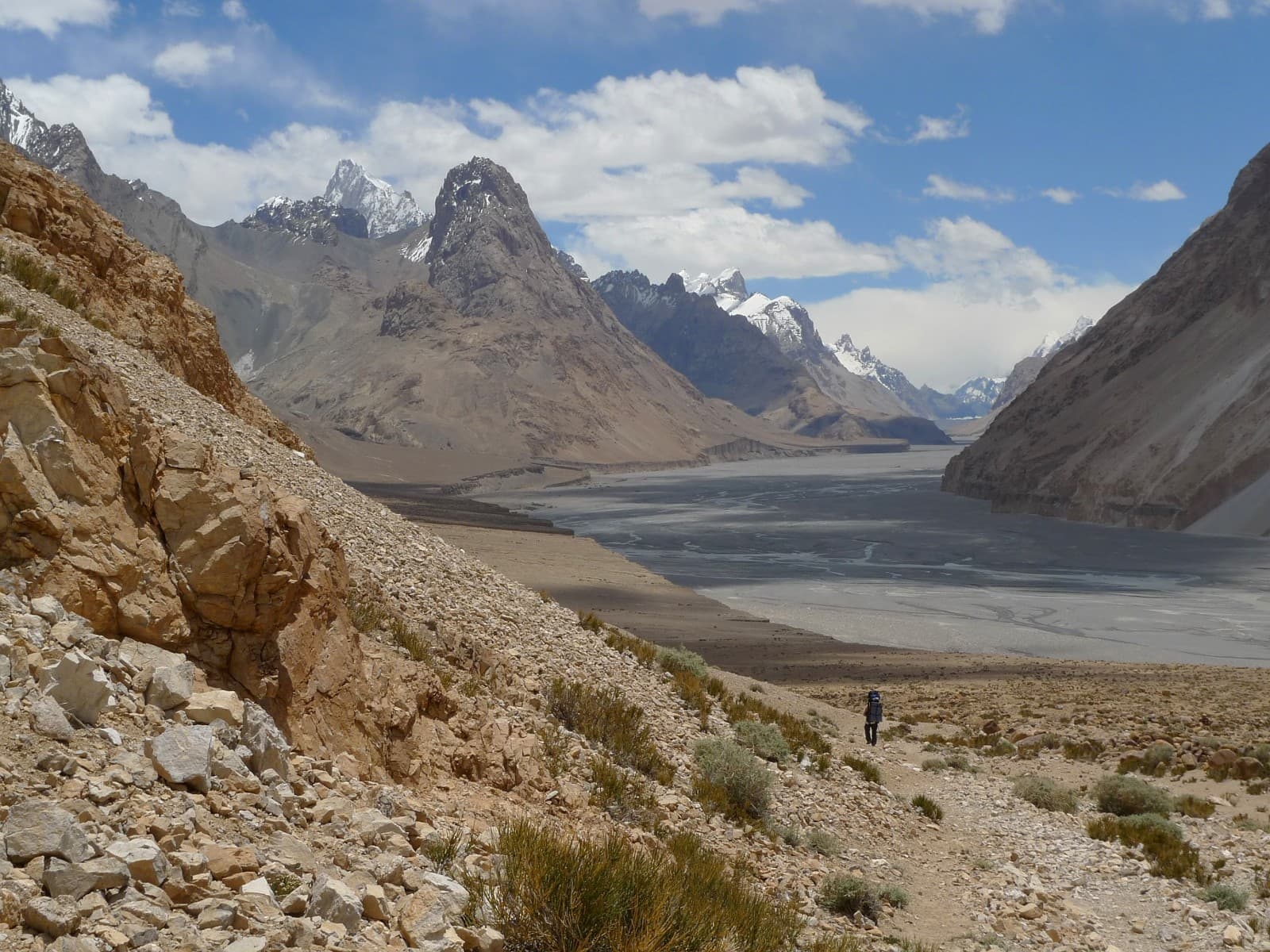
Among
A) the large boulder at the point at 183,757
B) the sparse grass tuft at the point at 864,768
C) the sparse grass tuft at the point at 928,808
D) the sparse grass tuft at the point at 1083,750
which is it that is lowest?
the sparse grass tuft at the point at 1083,750

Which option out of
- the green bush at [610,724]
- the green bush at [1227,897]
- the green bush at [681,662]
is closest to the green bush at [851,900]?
the green bush at [610,724]

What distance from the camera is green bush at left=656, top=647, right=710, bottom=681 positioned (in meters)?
16.3

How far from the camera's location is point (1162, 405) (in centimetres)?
9994

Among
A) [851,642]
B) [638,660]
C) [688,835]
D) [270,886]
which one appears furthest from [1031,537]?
[270,886]

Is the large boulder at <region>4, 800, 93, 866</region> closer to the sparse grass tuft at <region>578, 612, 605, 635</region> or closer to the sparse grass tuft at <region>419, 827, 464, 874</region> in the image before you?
the sparse grass tuft at <region>419, 827, 464, 874</region>

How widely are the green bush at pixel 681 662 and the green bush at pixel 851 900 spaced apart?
6.16 meters

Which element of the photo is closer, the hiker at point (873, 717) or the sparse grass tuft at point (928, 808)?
the sparse grass tuft at point (928, 808)

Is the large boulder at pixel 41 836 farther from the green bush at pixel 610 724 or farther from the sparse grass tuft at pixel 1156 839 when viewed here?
the sparse grass tuft at pixel 1156 839

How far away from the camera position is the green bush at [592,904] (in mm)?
5410

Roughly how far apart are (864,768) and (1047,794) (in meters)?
2.63

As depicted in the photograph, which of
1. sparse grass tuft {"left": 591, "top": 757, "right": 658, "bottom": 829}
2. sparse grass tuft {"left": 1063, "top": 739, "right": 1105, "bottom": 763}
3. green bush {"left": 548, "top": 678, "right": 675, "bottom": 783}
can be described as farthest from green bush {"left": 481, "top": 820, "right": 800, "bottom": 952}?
sparse grass tuft {"left": 1063, "top": 739, "right": 1105, "bottom": 763}

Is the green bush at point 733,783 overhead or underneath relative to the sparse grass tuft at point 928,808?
overhead

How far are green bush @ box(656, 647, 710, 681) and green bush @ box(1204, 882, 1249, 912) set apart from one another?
24.3 ft

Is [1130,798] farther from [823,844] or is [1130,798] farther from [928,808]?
[823,844]
